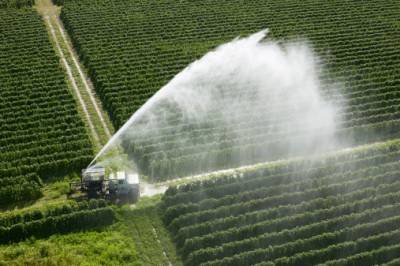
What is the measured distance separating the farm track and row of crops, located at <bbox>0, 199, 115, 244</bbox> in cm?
655

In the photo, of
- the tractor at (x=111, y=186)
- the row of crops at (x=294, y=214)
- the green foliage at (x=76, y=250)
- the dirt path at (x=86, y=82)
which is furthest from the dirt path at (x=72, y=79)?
the row of crops at (x=294, y=214)

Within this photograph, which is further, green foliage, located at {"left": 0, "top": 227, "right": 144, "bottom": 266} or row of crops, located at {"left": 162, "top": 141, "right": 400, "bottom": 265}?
row of crops, located at {"left": 162, "top": 141, "right": 400, "bottom": 265}

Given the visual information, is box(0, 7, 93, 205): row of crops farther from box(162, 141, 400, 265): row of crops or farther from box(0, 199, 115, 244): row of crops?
box(162, 141, 400, 265): row of crops

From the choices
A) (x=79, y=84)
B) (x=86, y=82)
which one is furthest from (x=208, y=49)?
(x=79, y=84)

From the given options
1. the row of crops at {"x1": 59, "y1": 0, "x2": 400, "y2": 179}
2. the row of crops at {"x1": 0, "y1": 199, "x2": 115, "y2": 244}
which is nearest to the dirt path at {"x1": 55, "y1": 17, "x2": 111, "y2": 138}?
the row of crops at {"x1": 59, "y1": 0, "x2": 400, "y2": 179}

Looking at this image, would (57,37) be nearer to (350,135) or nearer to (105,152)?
(105,152)

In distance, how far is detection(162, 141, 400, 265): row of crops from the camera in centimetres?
2466

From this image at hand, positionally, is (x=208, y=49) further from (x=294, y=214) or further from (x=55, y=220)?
(x=55, y=220)

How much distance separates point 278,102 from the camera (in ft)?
122

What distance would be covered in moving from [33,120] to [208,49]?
17.1m

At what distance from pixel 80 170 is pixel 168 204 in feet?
21.8

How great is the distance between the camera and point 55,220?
2644 centimetres

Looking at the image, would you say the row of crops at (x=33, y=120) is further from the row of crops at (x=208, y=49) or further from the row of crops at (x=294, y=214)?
the row of crops at (x=294, y=214)

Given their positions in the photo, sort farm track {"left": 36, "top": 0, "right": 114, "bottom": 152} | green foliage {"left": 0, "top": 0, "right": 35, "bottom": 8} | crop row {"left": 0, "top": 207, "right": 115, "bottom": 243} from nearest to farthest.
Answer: crop row {"left": 0, "top": 207, "right": 115, "bottom": 243}, farm track {"left": 36, "top": 0, "right": 114, "bottom": 152}, green foliage {"left": 0, "top": 0, "right": 35, "bottom": 8}
